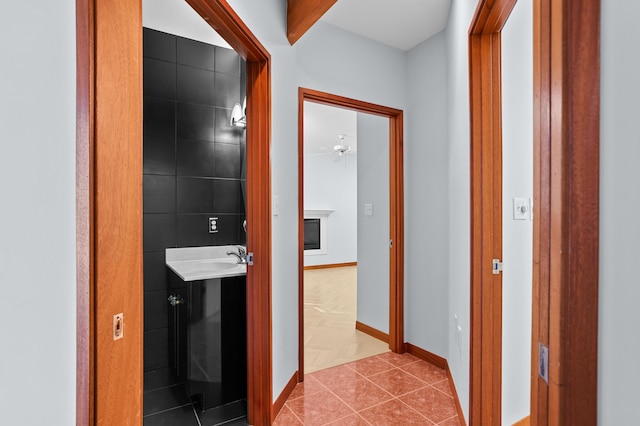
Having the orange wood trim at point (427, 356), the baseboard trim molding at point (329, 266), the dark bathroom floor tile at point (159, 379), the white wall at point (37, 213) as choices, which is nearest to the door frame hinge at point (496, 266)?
the orange wood trim at point (427, 356)

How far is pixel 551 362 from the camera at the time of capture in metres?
0.60

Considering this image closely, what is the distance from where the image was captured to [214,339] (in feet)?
6.92

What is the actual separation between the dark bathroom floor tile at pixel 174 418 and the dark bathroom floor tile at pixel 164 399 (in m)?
A: 0.06

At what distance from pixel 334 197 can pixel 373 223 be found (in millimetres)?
4543

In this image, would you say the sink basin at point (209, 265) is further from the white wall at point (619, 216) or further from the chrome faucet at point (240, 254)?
the white wall at point (619, 216)

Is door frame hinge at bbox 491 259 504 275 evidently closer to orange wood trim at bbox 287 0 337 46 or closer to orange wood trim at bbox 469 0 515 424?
orange wood trim at bbox 469 0 515 424

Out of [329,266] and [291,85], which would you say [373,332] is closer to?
[291,85]

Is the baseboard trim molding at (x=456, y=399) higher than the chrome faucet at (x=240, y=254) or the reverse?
the reverse

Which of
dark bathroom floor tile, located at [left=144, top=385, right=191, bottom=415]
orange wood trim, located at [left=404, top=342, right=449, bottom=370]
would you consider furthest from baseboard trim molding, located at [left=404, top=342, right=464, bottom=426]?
dark bathroom floor tile, located at [left=144, top=385, right=191, bottom=415]

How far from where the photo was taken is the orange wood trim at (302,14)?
1.96m

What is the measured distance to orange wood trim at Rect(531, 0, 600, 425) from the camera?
54cm

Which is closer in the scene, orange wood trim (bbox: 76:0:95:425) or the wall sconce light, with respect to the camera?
orange wood trim (bbox: 76:0:95:425)

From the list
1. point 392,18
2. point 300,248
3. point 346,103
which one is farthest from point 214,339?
point 392,18

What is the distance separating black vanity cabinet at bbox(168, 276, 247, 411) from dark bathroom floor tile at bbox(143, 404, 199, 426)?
77 millimetres
